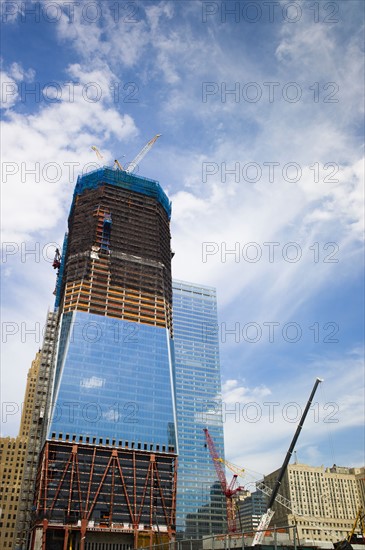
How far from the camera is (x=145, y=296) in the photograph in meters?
154

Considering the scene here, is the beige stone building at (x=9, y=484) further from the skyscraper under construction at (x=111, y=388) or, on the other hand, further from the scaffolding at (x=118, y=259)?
the scaffolding at (x=118, y=259)

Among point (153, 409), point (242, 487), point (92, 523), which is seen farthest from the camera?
point (242, 487)

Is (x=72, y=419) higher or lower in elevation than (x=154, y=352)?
lower

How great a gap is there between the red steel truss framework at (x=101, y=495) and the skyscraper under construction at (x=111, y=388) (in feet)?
0.77

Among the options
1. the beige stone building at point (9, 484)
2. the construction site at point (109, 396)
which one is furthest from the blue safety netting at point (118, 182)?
the beige stone building at point (9, 484)

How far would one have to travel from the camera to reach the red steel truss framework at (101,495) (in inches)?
4500

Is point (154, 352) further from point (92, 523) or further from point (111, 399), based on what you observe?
point (92, 523)

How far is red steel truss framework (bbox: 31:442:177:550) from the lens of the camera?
11431 cm

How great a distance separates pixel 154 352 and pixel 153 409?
661 inches

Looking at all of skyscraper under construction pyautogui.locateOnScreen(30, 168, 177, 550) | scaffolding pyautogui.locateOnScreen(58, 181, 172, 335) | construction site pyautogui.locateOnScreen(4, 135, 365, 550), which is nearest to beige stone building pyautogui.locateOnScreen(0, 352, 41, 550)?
construction site pyautogui.locateOnScreen(4, 135, 365, 550)

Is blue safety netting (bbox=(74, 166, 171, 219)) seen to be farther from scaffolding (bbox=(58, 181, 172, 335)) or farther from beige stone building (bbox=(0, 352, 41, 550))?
beige stone building (bbox=(0, 352, 41, 550))

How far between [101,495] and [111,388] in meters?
26.2

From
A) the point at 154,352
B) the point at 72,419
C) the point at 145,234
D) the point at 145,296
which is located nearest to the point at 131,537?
the point at 72,419

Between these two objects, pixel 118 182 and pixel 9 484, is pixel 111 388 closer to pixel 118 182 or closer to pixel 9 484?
pixel 118 182
